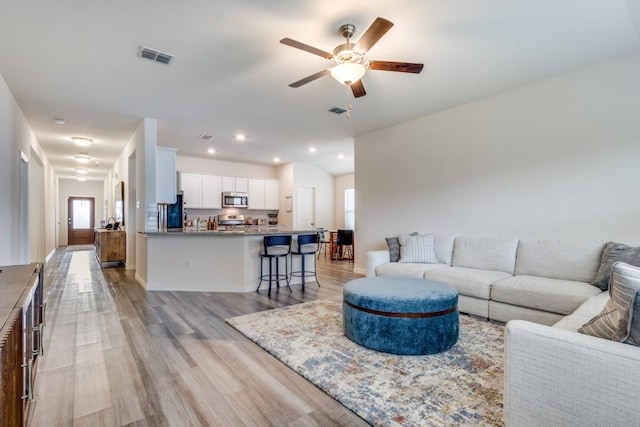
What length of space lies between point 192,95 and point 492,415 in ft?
14.5

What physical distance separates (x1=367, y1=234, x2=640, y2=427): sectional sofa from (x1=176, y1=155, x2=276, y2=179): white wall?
5.76 metres

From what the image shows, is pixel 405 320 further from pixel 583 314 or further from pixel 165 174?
pixel 165 174

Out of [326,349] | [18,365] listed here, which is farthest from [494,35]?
[18,365]

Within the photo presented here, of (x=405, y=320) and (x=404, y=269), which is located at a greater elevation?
(x=404, y=269)

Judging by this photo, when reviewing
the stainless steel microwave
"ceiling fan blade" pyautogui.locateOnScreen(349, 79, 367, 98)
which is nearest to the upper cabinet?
the stainless steel microwave

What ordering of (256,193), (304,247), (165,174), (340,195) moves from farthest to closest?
1. (340,195)
2. (256,193)
3. (165,174)
4. (304,247)

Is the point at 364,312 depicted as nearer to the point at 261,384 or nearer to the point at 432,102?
the point at 261,384

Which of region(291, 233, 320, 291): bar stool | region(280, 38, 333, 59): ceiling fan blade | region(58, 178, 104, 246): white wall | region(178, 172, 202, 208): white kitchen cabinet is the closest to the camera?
region(280, 38, 333, 59): ceiling fan blade

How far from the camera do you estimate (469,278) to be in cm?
356

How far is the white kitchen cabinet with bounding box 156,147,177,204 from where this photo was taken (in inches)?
219

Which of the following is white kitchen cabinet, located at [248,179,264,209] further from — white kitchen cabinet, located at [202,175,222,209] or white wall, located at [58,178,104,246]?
white wall, located at [58,178,104,246]

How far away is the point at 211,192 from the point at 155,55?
5458 mm

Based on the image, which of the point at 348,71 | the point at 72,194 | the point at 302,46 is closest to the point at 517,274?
the point at 348,71

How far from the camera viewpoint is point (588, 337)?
1340 millimetres
